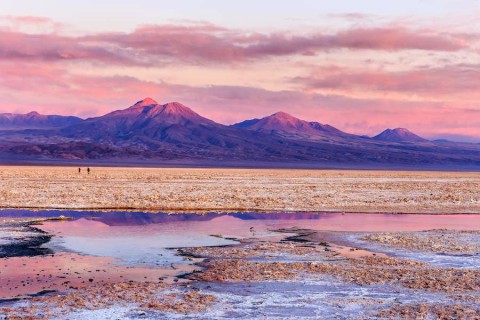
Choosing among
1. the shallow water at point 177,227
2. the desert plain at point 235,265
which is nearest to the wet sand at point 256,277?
the desert plain at point 235,265

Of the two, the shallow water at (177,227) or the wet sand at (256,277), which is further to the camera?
the shallow water at (177,227)

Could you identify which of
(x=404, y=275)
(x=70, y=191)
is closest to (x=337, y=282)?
(x=404, y=275)

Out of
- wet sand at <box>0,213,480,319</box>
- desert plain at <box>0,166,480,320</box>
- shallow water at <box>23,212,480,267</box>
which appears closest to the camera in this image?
wet sand at <box>0,213,480,319</box>

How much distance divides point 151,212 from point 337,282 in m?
19.3

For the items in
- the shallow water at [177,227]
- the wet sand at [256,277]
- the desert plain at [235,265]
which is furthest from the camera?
the shallow water at [177,227]

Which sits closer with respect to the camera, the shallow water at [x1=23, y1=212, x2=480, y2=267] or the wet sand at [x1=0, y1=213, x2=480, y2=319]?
the wet sand at [x1=0, y1=213, x2=480, y2=319]

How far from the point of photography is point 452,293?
13.1m

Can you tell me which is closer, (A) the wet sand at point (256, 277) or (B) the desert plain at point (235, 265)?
(A) the wet sand at point (256, 277)

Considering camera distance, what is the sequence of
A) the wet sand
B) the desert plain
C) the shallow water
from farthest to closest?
the shallow water, the desert plain, the wet sand

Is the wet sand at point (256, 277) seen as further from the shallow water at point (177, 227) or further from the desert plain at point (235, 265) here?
the shallow water at point (177, 227)

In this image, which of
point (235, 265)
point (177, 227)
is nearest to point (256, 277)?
point (235, 265)

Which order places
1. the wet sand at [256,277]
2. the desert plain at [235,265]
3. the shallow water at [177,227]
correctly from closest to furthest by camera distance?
the wet sand at [256,277] < the desert plain at [235,265] < the shallow water at [177,227]

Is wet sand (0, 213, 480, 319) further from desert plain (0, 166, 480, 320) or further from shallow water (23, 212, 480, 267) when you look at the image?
shallow water (23, 212, 480, 267)

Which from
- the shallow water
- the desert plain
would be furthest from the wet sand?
the shallow water
